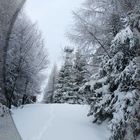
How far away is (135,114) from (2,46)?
6146 mm

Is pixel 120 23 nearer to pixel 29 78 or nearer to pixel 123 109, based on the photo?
pixel 123 109

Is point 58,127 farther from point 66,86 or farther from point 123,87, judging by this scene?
point 66,86

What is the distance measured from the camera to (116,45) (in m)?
9.16

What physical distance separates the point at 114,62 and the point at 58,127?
301 cm

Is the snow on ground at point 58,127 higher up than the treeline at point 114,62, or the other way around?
the treeline at point 114,62

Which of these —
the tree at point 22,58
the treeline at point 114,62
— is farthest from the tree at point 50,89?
the treeline at point 114,62

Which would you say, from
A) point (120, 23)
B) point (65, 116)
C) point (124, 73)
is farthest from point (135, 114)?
point (65, 116)

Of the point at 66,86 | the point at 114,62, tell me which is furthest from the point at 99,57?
the point at 66,86

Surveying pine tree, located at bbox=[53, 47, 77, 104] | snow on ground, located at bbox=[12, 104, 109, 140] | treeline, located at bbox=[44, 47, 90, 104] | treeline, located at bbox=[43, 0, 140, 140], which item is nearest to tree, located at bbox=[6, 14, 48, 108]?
snow on ground, located at bbox=[12, 104, 109, 140]

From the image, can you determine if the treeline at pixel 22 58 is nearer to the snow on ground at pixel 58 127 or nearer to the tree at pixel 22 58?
the tree at pixel 22 58

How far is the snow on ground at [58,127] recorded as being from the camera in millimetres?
9688

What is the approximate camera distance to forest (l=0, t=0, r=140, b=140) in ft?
28.1

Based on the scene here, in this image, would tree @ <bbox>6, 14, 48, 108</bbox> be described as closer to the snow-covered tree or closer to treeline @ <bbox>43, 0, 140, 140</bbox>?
treeline @ <bbox>43, 0, 140, 140</bbox>

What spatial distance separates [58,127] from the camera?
427 inches
